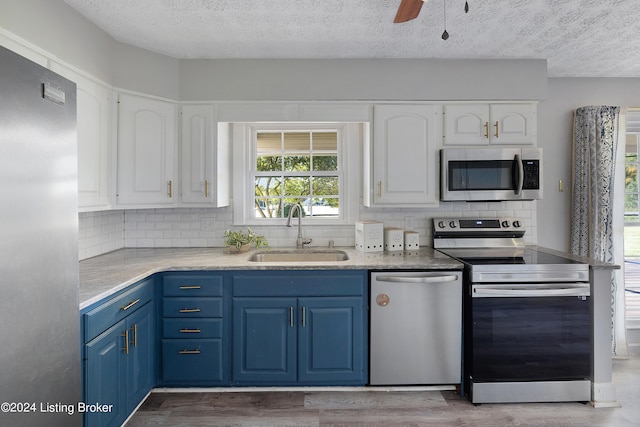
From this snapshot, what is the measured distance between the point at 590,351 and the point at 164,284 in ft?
9.21

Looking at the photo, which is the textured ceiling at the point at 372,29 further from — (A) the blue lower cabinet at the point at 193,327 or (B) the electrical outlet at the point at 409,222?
(A) the blue lower cabinet at the point at 193,327

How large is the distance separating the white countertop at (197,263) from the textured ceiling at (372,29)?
1.54 m

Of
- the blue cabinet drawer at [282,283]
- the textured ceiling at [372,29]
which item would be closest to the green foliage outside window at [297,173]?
the textured ceiling at [372,29]

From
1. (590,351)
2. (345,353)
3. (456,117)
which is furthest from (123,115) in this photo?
(590,351)

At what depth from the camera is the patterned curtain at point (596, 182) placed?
3.23 meters

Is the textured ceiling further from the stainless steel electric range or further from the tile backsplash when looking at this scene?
the stainless steel electric range

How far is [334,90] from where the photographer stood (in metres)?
3.02

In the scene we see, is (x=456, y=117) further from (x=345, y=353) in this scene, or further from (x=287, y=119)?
(x=345, y=353)

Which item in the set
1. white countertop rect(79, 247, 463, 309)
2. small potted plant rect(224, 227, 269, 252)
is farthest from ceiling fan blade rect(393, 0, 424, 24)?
small potted plant rect(224, 227, 269, 252)

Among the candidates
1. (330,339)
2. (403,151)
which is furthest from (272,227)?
(403,151)

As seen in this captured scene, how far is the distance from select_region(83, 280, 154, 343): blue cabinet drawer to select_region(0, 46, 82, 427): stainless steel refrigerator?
11.5 inches

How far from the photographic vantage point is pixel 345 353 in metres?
2.59

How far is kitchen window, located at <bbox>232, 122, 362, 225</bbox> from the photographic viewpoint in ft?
11.1

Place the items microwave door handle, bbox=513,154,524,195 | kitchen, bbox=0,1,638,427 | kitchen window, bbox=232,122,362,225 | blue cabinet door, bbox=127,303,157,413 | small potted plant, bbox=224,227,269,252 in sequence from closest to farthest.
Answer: blue cabinet door, bbox=127,303,157,413
kitchen, bbox=0,1,638,427
microwave door handle, bbox=513,154,524,195
small potted plant, bbox=224,227,269,252
kitchen window, bbox=232,122,362,225
